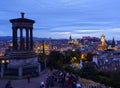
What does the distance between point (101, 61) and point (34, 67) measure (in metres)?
43.0

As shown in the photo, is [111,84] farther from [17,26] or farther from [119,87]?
[17,26]

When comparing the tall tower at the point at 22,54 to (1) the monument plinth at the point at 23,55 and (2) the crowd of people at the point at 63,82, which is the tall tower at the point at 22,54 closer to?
(1) the monument plinth at the point at 23,55

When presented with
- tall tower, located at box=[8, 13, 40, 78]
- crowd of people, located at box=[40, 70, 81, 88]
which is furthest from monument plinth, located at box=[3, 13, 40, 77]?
crowd of people, located at box=[40, 70, 81, 88]

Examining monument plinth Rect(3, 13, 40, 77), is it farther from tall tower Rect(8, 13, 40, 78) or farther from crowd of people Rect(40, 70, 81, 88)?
crowd of people Rect(40, 70, 81, 88)

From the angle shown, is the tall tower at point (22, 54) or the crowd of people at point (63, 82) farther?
the tall tower at point (22, 54)

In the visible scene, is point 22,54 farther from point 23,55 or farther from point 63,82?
point 63,82

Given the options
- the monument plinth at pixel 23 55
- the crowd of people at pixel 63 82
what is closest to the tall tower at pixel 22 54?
the monument plinth at pixel 23 55

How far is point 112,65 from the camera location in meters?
68.6

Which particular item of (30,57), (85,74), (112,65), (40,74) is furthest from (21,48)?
(112,65)

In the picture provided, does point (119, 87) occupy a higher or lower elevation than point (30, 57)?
lower

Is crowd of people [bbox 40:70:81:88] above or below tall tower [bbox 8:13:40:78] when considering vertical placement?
below

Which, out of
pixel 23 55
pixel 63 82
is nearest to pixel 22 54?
pixel 23 55

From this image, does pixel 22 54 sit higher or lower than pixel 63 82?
higher

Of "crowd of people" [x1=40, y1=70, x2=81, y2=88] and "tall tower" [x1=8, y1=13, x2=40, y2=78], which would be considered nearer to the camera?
"crowd of people" [x1=40, y1=70, x2=81, y2=88]
